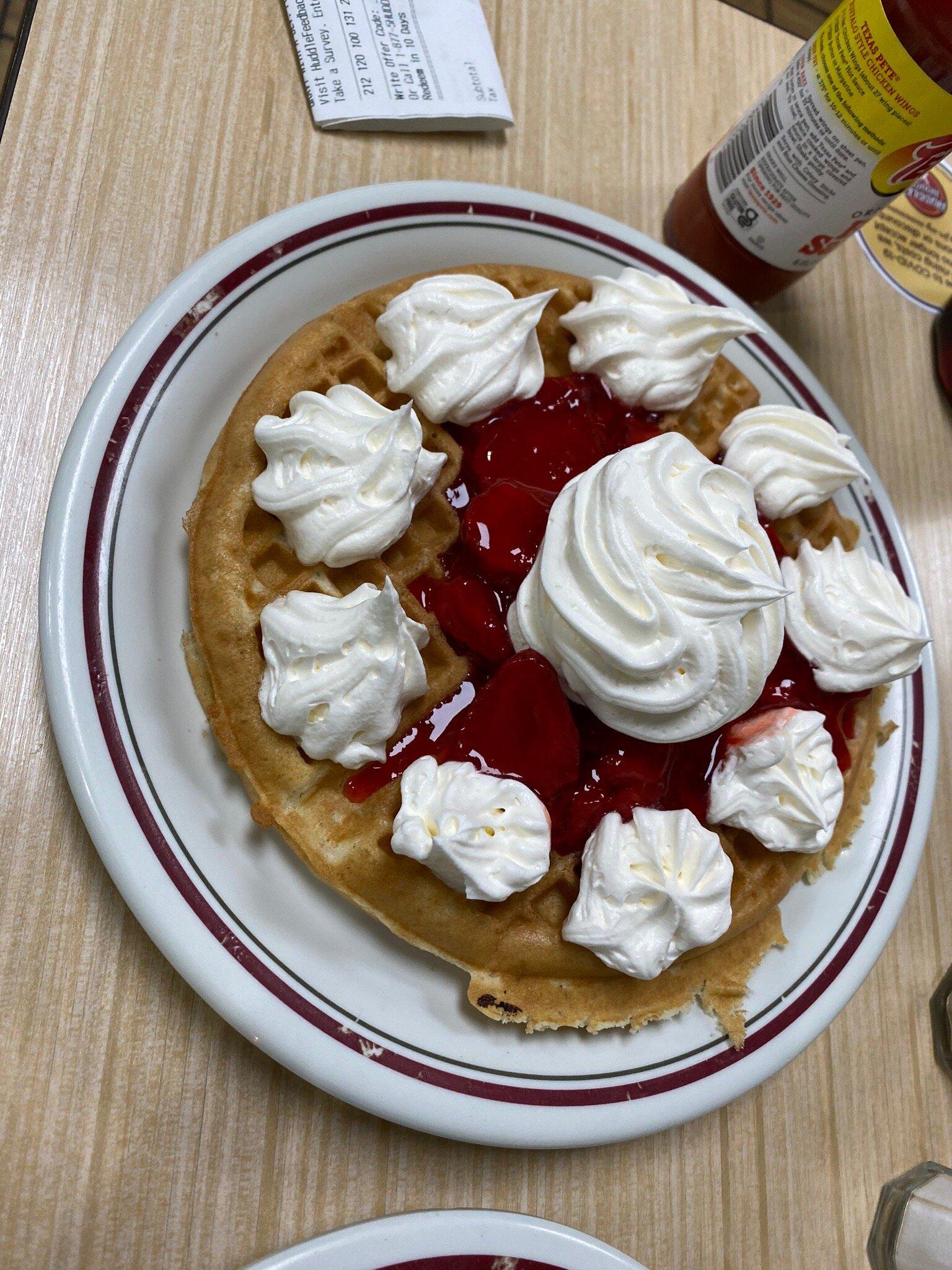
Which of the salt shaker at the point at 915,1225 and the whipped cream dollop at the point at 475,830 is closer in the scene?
the whipped cream dollop at the point at 475,830

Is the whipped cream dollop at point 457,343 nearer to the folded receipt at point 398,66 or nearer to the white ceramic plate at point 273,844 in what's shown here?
the white ceramic plate at point 273,844

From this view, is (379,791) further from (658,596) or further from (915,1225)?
(915,1225)

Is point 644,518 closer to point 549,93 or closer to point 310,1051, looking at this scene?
point 310,1051

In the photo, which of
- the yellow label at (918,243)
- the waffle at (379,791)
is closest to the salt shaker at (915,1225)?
the waffle at (379,791)

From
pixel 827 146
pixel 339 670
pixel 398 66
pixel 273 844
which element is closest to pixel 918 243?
pixel 827 146

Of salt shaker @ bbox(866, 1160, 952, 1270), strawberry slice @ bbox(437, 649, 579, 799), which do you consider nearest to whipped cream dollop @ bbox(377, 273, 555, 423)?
strawberry slice @ bbox(437, 649, 579, 799)

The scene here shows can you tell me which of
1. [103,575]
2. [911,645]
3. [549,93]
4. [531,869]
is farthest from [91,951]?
[549,93]
